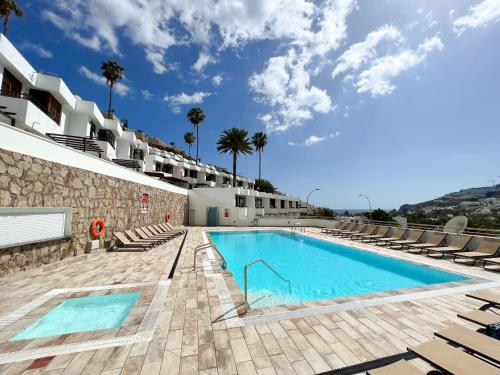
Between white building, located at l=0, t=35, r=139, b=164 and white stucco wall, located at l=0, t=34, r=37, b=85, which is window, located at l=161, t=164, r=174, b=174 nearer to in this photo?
white building, located at l=0, t=35, r=139, b=164

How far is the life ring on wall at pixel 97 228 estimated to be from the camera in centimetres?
909

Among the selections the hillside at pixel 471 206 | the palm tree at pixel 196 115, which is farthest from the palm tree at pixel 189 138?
the hillside at pixel 471 206

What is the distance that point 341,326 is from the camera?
3.97 metres

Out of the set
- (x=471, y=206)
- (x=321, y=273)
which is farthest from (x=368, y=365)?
(x=471, y=206)

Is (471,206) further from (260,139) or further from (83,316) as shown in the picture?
(83,316)

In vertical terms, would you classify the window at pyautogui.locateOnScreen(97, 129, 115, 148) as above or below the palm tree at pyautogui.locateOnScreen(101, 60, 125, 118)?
below

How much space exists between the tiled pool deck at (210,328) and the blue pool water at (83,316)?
0.20 m

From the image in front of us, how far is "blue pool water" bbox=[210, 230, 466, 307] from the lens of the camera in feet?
23.8

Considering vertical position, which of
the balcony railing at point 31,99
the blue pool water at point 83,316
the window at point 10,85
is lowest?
the blue pool water at point 83,316

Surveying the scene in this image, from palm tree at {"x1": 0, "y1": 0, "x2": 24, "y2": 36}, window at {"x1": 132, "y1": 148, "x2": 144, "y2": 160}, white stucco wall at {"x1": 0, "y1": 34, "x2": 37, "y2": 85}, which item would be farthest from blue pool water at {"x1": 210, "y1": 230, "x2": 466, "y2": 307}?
palm tree at {"x1": 0, "y1": 0, "x2": 24, "y2": 36}

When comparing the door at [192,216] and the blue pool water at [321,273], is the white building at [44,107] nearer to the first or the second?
the blue pool water at [321,273]

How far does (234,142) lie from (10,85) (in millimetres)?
22423

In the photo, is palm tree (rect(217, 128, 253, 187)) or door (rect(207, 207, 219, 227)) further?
palm tree (rect(217, 128, 253, 187))

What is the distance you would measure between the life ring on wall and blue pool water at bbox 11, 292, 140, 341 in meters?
4.75
